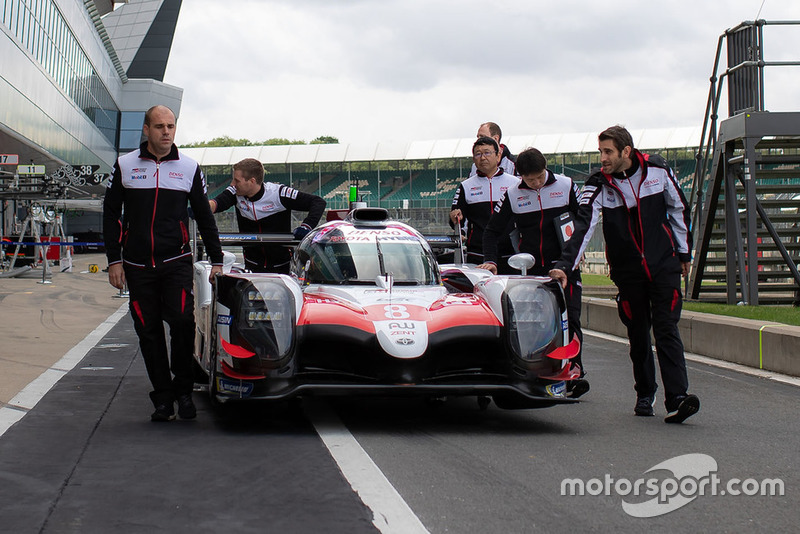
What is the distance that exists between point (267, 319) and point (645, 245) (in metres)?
2.41

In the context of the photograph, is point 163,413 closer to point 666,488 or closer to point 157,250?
point 157,250

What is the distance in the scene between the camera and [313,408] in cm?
686

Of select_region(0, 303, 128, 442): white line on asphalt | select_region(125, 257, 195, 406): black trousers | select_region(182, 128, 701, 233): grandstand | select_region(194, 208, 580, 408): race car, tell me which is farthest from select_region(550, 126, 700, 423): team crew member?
select_region(182, 128, 701, 233): grandstand

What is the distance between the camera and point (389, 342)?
5.88 meters

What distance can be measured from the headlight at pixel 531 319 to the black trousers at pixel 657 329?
2.20ft

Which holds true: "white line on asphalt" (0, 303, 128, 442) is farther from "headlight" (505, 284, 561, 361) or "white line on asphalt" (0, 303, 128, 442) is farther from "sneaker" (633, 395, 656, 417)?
"sneaker" (633, 395, 656, 417)

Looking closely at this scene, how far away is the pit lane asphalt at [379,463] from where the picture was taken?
4023 millimetres

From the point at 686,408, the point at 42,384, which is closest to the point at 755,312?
the point at 686,408

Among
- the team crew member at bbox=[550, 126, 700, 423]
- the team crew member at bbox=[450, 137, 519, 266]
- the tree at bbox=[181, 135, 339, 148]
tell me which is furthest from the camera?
the tree at bbox=[181, 135, 339, 148]

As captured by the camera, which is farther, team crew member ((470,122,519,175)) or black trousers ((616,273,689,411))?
team crew member ((470,122,519,175))

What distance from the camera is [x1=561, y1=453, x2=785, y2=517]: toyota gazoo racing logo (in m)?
4.31

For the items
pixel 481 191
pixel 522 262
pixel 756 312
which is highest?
pixel 481 191

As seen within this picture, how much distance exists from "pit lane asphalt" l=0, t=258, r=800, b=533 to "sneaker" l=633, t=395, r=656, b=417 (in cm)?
14

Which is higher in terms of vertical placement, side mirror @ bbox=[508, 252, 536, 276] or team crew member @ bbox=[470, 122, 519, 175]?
team crew member @ bbox=[470, 122, 519, 175]
